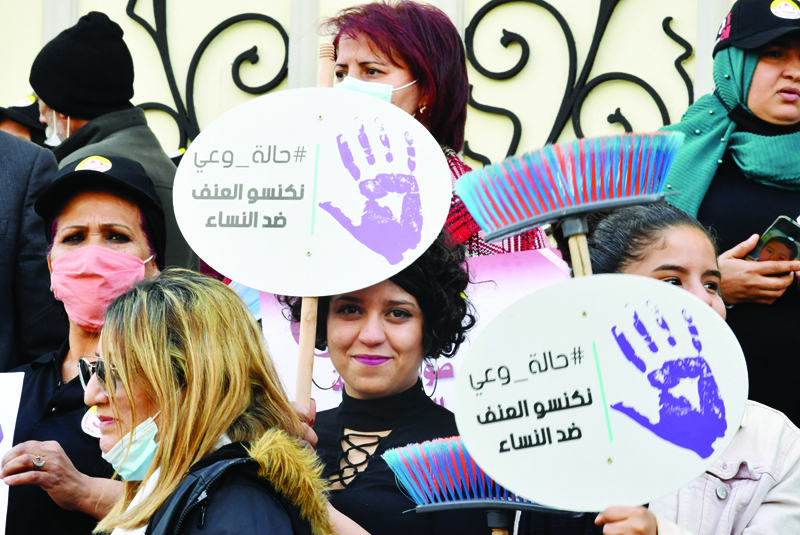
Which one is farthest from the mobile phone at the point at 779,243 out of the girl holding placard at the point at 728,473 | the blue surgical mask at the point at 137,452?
the blue surgical mask at the point at 137,452

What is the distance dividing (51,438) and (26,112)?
6.98ft

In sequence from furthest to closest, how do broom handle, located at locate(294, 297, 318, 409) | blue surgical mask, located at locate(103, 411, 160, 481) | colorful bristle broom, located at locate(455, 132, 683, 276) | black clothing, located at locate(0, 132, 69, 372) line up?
black clothing, located at locate(0, 132, 69, 372) < broom handle, located at locate(294, 297, 318, 409) < blue surgical mask, located at locate(103, 411, 160, 481) < colorful bristle broom, located at locate(455, 132, 683, 276)

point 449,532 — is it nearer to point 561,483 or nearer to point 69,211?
point 561,483

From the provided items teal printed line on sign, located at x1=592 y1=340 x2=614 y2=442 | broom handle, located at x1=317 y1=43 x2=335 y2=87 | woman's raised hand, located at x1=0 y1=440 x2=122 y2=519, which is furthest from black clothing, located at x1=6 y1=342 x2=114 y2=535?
teal printed line on sign, located at x1=592 y1=340 x2=614 y2=442

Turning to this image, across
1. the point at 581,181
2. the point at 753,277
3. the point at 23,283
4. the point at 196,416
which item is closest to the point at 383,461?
the point at 196,416

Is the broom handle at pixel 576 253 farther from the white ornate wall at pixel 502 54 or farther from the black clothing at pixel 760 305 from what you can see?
the white ornate wall at pixel 502 54

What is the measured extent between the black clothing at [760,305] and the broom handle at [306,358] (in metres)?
1.20

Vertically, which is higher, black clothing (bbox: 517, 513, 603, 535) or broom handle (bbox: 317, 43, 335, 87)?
broom handle (bbox: 317, 43, 335, 87)

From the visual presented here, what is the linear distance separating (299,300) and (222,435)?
2.34 ft

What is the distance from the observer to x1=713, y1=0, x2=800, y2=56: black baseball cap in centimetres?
300

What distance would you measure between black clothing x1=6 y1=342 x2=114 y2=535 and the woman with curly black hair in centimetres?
63

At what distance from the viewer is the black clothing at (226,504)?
6.27 ft

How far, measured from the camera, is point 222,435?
211 cm

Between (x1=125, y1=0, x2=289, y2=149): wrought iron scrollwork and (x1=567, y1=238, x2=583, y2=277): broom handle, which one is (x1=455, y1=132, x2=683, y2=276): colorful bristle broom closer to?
(x1=567, y1=238, x2=583, y2=277): broom handle
